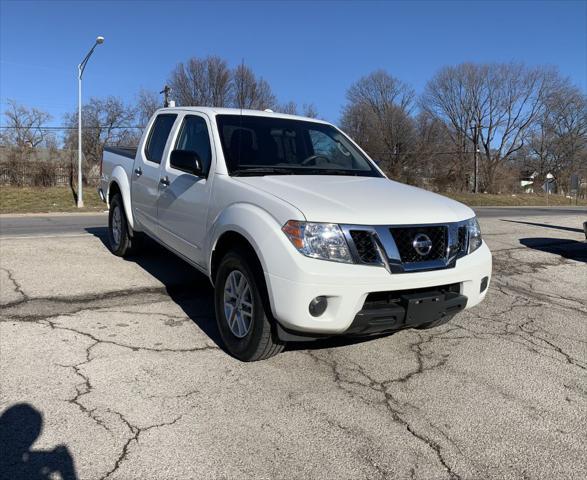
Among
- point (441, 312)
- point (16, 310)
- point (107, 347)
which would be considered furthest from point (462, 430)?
point (16, 310)

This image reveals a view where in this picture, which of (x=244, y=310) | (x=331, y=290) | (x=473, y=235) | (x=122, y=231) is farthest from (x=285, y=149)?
(x=122, y=231)

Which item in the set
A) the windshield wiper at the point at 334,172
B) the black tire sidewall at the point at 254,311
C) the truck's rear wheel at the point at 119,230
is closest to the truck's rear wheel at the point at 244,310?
the black tire sidewall at the point at 254,311

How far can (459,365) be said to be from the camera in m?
3.82

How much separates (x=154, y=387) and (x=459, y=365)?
2.24 meters

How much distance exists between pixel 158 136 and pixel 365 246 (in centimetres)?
340

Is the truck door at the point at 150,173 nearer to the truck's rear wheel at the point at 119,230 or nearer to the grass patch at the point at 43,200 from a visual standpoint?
the truck's rear wheel at the point at 119,230

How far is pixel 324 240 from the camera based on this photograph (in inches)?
123

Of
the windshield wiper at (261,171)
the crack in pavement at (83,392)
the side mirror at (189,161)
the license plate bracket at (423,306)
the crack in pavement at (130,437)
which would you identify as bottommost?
the crack in pavement at (130,437)

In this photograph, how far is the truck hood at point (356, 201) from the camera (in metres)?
3.19

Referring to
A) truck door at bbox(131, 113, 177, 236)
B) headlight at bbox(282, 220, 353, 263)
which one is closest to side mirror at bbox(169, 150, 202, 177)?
truck door at bbox(131, 113, 177, 236)

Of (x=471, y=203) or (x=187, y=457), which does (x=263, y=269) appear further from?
(x=471, y=203)

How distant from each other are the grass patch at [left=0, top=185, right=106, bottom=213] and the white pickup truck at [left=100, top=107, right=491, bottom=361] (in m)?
17.3

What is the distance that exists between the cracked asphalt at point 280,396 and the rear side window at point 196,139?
1.49 meters

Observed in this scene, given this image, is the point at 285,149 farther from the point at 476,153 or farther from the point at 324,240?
the point at 476,153
